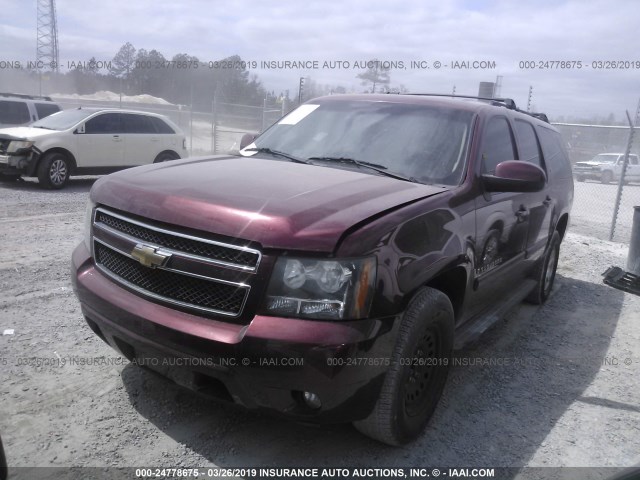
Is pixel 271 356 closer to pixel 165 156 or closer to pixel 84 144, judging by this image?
pixel 84 144

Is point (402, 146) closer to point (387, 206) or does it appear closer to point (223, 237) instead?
point (387, 206)

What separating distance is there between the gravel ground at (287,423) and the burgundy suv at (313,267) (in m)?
0.32

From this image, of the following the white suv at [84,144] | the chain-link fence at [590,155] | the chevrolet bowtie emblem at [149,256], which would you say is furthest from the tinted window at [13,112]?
the chevrolet bowtie emblem at [149,256]

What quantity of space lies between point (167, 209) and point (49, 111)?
13006 millimetres

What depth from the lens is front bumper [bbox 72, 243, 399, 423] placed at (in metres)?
2.24

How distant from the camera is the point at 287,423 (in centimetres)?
303

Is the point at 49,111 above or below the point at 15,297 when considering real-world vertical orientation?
above

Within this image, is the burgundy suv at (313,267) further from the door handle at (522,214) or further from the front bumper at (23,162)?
the front bumper at (23,162)

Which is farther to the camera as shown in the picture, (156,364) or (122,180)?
(122,180)

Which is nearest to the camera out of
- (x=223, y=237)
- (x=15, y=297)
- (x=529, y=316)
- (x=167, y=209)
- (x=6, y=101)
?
(x=223, y=237)

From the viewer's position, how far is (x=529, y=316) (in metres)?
5.25

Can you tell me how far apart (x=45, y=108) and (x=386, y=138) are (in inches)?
497

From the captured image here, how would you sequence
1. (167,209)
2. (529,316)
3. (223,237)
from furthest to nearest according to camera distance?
(529,316), (167,209), (223,237)

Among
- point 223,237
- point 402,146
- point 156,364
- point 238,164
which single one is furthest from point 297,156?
Answer: point 156,364
